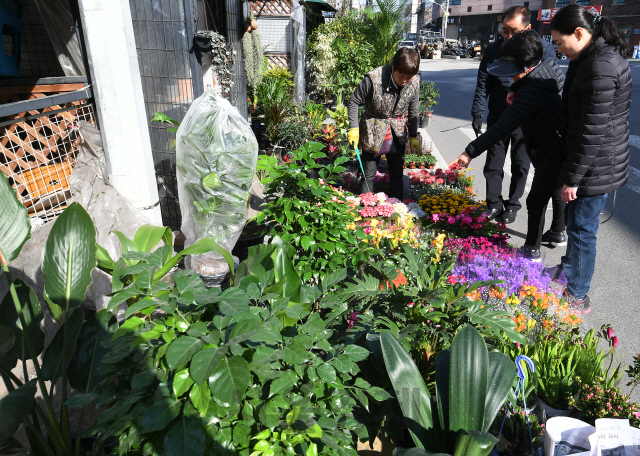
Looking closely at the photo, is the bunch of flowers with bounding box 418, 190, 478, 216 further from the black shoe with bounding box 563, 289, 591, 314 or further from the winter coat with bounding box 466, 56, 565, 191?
the black shoe with bounding box 563, 289, 591, 314

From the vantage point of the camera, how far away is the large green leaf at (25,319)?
176 cm

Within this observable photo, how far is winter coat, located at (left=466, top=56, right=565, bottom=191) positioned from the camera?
3.52 m

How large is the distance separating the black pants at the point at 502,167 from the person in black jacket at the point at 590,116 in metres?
1.57

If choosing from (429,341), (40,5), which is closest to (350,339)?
(429,341)

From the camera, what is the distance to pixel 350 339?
1902mm

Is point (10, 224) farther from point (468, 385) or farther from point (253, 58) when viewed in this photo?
point (253, 58)

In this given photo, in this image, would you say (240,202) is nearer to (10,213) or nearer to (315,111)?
(10,213)

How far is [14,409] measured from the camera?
135 cm

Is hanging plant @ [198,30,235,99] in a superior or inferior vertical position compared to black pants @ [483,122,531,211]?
superior

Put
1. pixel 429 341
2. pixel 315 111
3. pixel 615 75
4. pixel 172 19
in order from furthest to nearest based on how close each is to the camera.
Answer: pixel 315 111
pixel 172 19
pixel 615 75
pixel 429 341

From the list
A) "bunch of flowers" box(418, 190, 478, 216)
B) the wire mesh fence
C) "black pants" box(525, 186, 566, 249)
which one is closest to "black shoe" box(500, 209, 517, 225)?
"bunch of flowers" box(418, 190, 478, 216)

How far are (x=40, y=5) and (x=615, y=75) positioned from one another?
4020mm

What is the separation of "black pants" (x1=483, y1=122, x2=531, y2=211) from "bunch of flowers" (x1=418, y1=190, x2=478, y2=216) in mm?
425

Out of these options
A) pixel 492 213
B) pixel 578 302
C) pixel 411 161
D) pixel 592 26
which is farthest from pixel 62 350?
pixel 411 161
